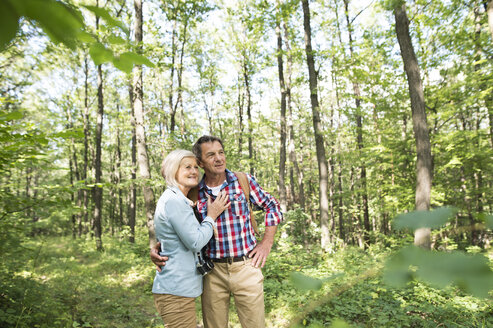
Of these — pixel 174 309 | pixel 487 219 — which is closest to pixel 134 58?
pixel 487 219

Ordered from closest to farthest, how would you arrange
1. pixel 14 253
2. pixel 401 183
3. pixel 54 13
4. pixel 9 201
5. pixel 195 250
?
1. pixel 54 13
2. pixel 195 250
3. pixel 9 201
4. pixel 14 253
5. pixel 401 183

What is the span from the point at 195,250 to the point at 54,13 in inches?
64.5

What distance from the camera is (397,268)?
578 millimetres

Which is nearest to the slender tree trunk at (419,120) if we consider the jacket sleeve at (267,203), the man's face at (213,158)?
the jacket sleeve at (267,203)

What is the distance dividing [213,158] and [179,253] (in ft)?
2.77

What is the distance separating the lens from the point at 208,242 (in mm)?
2240

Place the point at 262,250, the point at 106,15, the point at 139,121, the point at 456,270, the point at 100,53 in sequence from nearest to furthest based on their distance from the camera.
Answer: the point at 456,270 < the point at 106,15 < the point at 100,53 < the point at 262,250 < the point at 139,121

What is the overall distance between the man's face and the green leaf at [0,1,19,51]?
5.93 feet

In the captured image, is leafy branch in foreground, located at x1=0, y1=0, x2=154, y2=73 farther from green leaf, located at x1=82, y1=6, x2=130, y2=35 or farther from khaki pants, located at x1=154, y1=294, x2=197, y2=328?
khaki pants, located at x1=154, y1=294, x2=197, y2=328

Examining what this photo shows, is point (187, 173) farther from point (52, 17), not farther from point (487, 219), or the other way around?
point (487, 219)

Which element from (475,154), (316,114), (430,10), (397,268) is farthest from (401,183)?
(397,268)

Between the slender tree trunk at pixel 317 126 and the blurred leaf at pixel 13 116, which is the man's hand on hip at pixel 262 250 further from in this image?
the slender tree trunk at pixel 317 126

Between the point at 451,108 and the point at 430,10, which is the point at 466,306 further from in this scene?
the point at 430,10

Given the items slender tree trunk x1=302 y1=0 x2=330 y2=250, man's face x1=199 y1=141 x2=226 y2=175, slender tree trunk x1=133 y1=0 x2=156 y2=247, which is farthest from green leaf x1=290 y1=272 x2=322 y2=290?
slender tree trunk x1=302 y1=0 x2=330 y2=250
